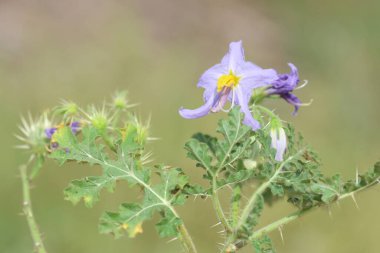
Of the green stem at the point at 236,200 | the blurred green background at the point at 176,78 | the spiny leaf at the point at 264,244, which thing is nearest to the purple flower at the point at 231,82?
the green stem at the point at 236,200

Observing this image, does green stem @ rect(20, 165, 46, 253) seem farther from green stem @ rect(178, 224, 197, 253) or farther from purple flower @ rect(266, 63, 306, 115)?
purple flower @ rect(266, 63, 306, 115)

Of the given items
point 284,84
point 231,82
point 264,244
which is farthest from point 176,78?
point 264,244

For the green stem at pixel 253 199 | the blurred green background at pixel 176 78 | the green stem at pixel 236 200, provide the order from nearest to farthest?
the green stem at pixel 253 199 < the green stem at pixel 236 200 < the blurred green background at pixel 176 78

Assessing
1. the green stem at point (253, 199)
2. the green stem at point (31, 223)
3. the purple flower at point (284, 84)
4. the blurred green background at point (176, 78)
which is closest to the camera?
the green stem at point (253, 199)

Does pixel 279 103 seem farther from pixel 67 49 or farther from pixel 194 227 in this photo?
pixel 67 49

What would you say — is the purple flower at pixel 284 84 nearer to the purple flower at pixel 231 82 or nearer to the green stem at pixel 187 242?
the purple flower at pixel 231 82

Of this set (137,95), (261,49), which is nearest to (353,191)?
(137,95)

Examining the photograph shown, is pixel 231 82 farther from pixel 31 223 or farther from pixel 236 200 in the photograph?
pixel 31 223
